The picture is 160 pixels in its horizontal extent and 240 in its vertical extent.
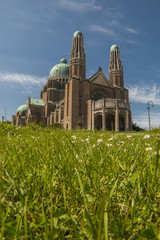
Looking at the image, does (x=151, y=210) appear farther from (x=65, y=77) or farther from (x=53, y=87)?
(x=65, y=77)

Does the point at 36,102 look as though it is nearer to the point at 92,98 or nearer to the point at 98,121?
the point at 92,98

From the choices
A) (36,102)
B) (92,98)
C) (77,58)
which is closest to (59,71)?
(36,102)

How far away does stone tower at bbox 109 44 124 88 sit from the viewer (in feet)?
140

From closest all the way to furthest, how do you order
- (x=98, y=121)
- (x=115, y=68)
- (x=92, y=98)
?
(x=98, y=121), (x=92, y=98), (x=115, y=68)

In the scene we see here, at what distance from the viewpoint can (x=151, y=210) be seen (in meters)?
0.85

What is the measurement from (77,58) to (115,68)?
460 inches

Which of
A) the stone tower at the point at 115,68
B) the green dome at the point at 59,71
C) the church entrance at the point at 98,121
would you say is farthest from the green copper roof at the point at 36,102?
the church entrance at the point at 98,121

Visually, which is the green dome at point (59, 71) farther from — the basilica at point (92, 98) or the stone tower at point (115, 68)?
the stone tower at point (115, 68)

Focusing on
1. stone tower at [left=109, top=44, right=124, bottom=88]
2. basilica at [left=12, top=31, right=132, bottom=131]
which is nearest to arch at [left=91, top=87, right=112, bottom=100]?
basilica at [left=12, top=31, right=132, bottom=131]

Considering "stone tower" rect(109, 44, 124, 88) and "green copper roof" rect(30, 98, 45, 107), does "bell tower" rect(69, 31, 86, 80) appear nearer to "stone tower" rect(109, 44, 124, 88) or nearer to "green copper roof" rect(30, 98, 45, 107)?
"stone tower" rect(109, 44, 124, 88)

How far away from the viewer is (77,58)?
38469mm

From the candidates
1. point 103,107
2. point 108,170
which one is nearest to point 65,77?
point 103,107

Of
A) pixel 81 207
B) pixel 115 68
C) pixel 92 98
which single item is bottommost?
pixel 81 207

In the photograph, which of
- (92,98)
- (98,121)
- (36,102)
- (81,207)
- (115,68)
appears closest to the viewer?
(81,207)
